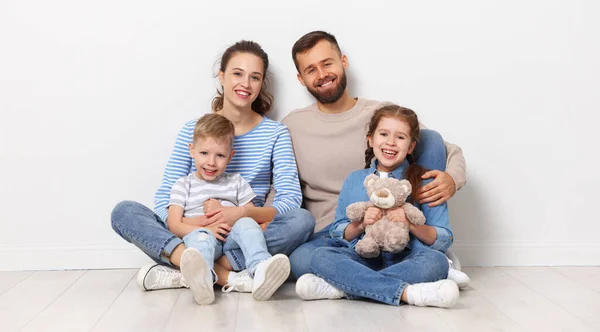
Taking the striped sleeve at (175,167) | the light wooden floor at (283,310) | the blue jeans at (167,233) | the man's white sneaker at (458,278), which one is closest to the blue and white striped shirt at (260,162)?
the striped sleeve at (175,167)

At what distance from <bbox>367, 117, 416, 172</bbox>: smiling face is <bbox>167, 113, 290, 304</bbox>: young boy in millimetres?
453

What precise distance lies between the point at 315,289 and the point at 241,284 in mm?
262

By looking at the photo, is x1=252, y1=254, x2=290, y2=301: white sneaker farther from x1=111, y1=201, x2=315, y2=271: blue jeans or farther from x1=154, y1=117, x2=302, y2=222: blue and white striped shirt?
x1=154, y1=117, x2=302, y2=222: blue and white striped shirt

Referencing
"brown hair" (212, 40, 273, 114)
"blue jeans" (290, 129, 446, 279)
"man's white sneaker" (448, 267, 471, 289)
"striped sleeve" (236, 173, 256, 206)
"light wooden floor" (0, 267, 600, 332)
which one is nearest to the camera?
"light wooden floor" (0, 267, 600, 332)

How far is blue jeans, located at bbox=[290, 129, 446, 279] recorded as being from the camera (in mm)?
2254

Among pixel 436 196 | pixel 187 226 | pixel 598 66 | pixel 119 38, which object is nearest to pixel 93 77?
pixel 119 38

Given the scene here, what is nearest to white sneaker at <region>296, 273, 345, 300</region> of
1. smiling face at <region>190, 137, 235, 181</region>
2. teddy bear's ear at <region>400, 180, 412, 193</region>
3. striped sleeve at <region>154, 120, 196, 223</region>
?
teddy bear's ear at <region>400, 180, 412, 193</region>

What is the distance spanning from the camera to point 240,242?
2178mm

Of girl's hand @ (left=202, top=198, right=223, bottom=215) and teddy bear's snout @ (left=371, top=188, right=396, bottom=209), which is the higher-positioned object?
teddy bear's snout @ (left=371, top=188, right=396, bottom=209)

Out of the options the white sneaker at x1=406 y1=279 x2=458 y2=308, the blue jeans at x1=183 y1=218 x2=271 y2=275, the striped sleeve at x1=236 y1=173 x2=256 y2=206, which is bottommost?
the white sneaker at x1=406 y1=279 x2=458 y2=308

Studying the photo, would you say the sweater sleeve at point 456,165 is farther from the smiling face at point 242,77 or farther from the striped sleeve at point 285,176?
the smiling face at point 242,77

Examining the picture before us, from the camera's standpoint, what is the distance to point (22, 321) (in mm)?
1882

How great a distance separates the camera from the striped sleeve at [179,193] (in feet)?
7.57

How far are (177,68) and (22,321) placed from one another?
107 centimetres
